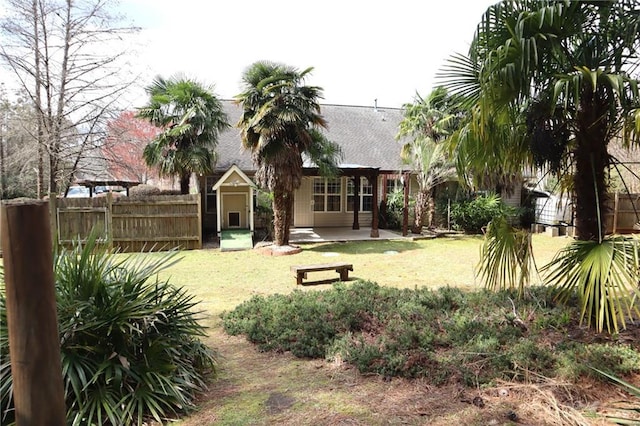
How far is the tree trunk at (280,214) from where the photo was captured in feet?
40.8

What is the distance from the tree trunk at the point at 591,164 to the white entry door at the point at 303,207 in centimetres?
1351

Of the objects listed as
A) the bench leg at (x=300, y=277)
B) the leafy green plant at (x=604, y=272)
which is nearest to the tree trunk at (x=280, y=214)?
the bench leg at (x=300, y=277)

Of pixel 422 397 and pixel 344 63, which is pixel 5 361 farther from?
pixel 344 63

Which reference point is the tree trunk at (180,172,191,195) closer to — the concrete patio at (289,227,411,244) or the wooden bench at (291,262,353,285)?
the concrete patio at (289,227,411,244)

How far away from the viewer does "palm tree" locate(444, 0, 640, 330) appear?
422 cm

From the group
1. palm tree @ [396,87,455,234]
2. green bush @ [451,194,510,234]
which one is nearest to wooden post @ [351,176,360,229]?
palm tree @ [396,87,455,234]

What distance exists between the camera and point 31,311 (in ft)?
6.26

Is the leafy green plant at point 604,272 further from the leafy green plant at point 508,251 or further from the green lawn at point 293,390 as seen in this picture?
the green lawn at point 293,390

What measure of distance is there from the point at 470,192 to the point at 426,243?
4423 millimetres

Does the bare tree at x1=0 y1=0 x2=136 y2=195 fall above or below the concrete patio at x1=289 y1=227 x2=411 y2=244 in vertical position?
above

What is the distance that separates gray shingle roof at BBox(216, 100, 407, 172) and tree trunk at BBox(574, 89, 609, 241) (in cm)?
1130

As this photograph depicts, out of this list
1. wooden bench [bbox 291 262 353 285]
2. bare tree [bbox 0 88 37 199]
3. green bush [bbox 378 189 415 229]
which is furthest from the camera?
green bush [bbox 378 189 415 229]

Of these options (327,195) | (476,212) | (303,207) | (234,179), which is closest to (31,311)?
(234,179)

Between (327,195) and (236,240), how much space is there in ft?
18.7
